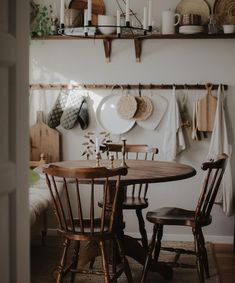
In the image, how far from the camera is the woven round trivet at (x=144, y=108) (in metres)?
4.54

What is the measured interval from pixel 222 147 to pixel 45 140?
1.55m

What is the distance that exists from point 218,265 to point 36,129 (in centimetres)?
195

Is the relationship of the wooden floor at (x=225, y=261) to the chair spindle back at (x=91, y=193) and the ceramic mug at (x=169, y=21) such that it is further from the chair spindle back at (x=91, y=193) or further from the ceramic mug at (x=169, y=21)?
the ceramic mug at (x=169, y=21)

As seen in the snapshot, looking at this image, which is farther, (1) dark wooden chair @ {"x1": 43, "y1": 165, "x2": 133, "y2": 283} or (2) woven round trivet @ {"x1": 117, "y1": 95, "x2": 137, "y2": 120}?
(2) woven round trivet @ {"x1": 117, "y1": 95, "x2": 137, "y2": 120}

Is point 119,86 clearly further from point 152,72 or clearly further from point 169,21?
point 169,21

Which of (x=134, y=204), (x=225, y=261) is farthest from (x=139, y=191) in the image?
(x=225, y=261)

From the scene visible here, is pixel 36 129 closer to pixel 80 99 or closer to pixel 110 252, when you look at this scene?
pixel 80 99

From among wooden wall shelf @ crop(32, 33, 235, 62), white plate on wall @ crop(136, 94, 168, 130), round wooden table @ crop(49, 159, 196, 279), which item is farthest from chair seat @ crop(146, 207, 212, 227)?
wooden wall shelf @ crop(32, 33, 235, 62)

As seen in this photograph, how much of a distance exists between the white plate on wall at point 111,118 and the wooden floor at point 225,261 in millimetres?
1296

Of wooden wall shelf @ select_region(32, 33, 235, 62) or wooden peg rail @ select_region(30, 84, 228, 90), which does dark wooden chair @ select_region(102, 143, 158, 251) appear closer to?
wooden peg rail @ select_region(30, 84, 228, 90)

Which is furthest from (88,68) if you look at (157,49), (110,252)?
(110,252)

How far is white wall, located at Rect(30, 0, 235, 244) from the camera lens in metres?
4.51

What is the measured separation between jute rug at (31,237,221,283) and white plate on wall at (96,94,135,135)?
108 centimetres

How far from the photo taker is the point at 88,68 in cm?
464
